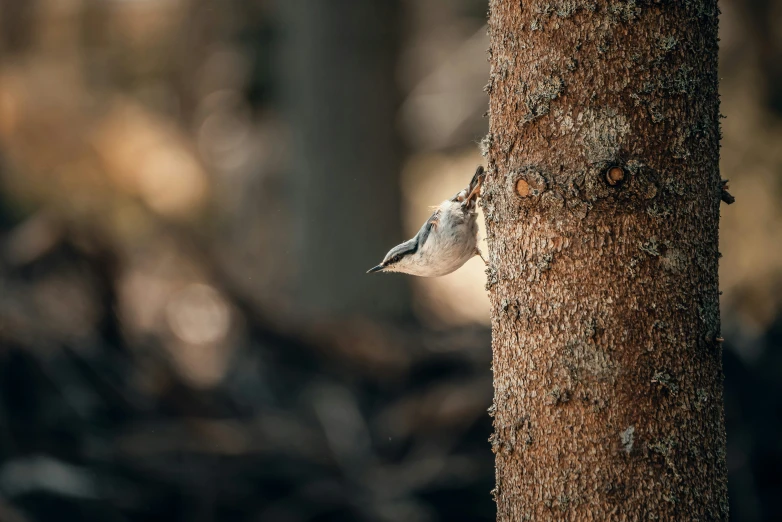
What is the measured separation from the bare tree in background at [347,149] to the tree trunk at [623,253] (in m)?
5.23

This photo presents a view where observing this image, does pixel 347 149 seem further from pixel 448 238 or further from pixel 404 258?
pixel 448 238

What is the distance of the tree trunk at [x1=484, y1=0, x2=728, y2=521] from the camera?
4.43 ft

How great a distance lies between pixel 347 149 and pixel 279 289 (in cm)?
281

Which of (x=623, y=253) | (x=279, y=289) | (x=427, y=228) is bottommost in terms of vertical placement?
(x=623, y=253)

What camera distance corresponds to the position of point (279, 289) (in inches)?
356

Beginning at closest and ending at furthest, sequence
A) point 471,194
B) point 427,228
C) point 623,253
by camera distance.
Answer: point 623,253 < point 471,194 < point 427,228

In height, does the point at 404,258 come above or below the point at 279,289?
below

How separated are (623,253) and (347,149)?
5.56 meters

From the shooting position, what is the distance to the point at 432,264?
2.38 metres

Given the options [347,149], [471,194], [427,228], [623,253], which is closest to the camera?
[623,253]

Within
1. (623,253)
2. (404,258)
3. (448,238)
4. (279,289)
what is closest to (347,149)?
(279,289)

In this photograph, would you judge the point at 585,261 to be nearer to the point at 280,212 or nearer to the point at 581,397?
the point at 581,397

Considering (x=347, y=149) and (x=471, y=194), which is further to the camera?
(x=347, y=149)

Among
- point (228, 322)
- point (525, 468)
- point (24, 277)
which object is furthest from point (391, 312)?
point (525, 468)
